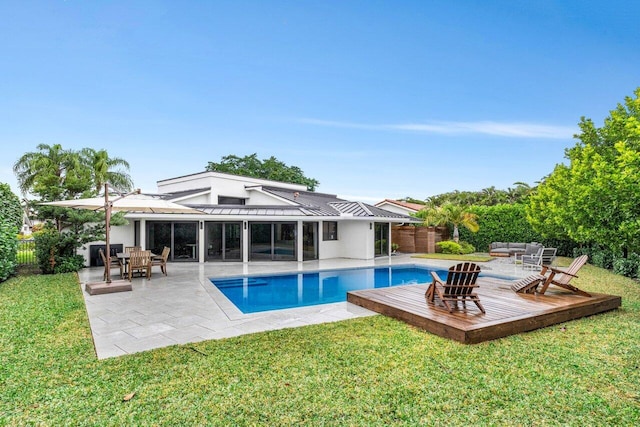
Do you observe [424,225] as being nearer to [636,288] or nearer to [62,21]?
[636,288]

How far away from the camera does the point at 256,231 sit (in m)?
19.4

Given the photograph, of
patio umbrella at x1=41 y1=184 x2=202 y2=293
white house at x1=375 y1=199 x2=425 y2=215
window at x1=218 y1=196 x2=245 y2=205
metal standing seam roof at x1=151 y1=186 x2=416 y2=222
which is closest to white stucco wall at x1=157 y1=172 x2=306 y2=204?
window at x1=218 y1=196 x2=245 y2=205

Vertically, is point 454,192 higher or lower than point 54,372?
higher

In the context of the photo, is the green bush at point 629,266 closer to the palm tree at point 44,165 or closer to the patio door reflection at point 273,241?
the patio door reflection at point 273,241

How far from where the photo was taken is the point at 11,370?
4.72m

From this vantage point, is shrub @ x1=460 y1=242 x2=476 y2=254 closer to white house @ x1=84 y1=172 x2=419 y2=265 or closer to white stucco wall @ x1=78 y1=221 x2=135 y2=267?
white house @ x1=84 y1=172 x2=419 y2=265

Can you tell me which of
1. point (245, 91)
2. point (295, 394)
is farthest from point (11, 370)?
point (245, 91)

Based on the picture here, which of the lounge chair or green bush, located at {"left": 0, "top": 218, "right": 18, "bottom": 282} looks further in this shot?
green bush, located at {"left": 0, "top": 218, "right": 18, "bottom": 282}

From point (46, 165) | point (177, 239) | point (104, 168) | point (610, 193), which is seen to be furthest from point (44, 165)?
point (610, 193)

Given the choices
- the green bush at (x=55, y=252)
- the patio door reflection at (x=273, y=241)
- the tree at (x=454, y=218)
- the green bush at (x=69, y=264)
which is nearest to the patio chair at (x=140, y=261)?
the green bush at (x=55, y=252)

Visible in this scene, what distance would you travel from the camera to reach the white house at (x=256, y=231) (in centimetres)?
1803

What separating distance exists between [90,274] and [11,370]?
9917 millimetres

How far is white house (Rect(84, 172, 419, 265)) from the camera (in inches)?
710

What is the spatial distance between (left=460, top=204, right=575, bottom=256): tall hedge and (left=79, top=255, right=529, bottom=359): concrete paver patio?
1950 centimetres
